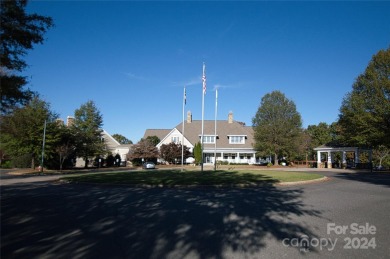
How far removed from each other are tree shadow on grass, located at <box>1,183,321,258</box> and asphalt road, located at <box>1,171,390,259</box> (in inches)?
0.7

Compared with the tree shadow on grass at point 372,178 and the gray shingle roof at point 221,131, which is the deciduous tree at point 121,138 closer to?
the gray shingle roof at point 221,131

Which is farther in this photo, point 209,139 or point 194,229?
point 209,139

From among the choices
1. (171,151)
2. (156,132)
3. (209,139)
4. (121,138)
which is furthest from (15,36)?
(121,138)

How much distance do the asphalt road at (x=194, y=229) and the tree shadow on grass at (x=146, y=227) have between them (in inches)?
0.7

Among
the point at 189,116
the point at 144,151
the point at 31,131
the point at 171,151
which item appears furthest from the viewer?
the point at 189,116

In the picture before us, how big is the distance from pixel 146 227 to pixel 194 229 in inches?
47.8

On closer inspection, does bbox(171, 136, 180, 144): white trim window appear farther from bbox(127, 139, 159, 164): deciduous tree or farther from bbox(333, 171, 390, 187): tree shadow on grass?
bbox(333, 171, 390, 187): tree shadow on grass

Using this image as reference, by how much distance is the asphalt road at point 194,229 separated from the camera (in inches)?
229

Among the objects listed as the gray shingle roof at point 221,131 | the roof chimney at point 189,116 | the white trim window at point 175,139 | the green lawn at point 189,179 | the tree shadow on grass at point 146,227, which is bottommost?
the tree shadow on grass at point 146,227

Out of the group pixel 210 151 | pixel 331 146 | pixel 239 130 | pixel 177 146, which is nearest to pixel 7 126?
pixel 177 146

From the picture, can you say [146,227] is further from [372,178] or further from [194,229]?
[372,178]

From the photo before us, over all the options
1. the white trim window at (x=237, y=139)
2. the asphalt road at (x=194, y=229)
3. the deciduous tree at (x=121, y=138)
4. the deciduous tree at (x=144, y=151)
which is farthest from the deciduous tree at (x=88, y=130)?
the deciduous tree at (x=121, y=138)

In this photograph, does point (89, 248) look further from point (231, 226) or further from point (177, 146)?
point (177, 146)

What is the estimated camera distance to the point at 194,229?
24.2ft
